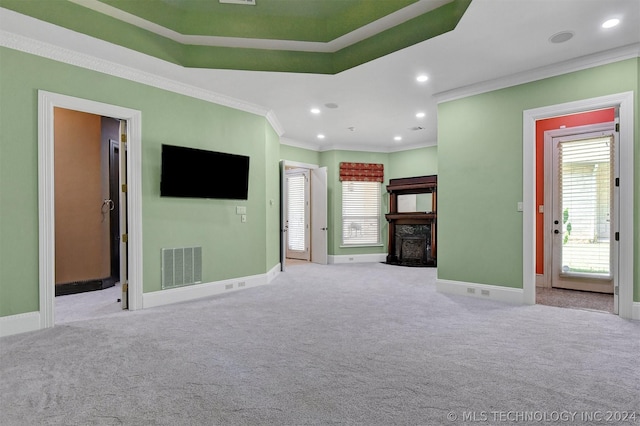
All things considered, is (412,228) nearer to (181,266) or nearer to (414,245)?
(414,245)

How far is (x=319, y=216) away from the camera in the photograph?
7.99m

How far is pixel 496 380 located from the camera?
7.29ft

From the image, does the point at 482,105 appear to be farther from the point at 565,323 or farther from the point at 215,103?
the point at 215,103

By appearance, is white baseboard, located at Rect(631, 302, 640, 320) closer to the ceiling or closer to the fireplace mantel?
the ceiling

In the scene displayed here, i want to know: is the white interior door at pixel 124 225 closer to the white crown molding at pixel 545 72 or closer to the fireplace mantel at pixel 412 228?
the white crown molding at pixel 545 72

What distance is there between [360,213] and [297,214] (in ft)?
5.43

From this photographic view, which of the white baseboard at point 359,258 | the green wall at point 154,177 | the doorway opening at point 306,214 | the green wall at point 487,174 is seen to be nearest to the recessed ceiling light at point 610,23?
the green wall at point 487,174

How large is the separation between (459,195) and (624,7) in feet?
8.23

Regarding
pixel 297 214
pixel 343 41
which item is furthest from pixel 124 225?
pixel 297 214

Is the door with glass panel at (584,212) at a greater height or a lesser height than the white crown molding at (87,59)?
lesser

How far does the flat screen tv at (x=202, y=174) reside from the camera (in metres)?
4.24

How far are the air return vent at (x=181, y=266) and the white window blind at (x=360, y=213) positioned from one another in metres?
4.17

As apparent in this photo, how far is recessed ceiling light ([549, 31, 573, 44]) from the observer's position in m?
3.24

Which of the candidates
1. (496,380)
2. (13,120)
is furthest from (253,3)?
(496,380)
